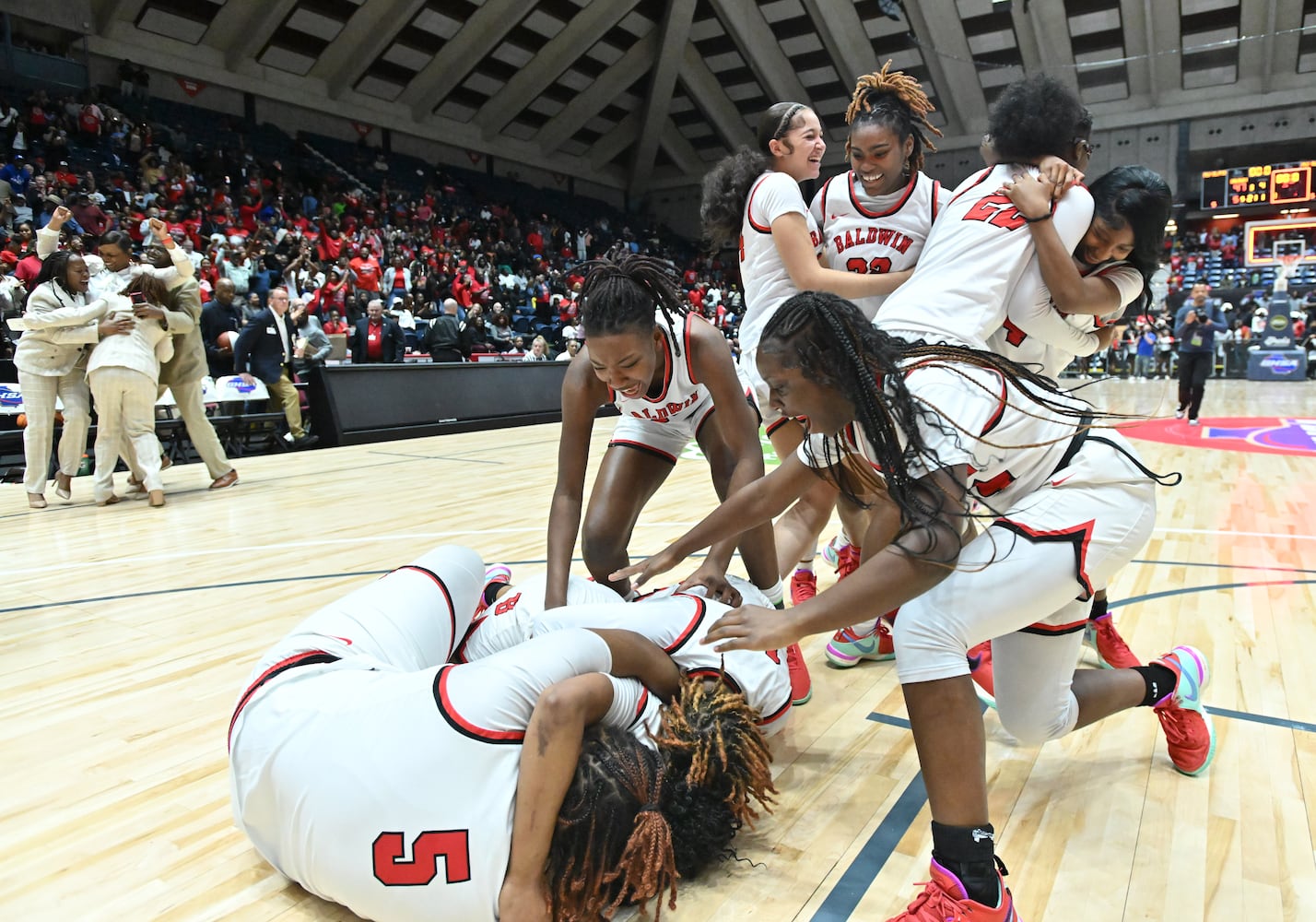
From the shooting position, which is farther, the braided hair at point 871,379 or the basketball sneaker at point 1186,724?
the basketball sneaker at point 1186,724

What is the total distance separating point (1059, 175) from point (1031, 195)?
113 mm

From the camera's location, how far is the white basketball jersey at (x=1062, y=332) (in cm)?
216

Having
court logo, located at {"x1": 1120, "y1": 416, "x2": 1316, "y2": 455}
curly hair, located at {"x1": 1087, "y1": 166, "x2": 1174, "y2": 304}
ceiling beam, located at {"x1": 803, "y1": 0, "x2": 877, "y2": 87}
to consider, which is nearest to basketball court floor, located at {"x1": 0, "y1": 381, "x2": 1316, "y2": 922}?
curly hair, located at {"x1": 1087, "y1": 166, "x2": 1174, "y2": 304}

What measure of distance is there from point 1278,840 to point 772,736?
105 centimetres

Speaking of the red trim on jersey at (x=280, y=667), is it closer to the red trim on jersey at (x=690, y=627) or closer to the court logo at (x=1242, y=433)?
the red trim on jersey at (x=690, y=627)

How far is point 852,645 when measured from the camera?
9.05 feet

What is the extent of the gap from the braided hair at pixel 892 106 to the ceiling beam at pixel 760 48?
19867 millimetres

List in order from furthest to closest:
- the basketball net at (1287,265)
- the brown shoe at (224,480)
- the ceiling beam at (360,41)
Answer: the basketball net at (1287,265), the ceiling beam at (360,41), the brown shoe at (224,480)

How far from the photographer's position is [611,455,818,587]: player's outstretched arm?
A: 6.03 feet

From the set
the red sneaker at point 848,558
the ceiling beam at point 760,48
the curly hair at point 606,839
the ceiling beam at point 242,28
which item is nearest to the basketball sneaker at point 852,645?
the red sneaker at point 848,558

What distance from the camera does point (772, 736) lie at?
224 cm

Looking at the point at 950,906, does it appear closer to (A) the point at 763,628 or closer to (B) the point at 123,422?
(A) the point at 763,628

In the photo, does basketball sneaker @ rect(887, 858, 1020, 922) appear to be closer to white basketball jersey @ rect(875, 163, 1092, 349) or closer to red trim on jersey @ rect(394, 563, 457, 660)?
white basketball jersey @ rect(875, 163, 1092, 349)

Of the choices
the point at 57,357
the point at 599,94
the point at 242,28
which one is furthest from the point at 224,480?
the point at 599,94
